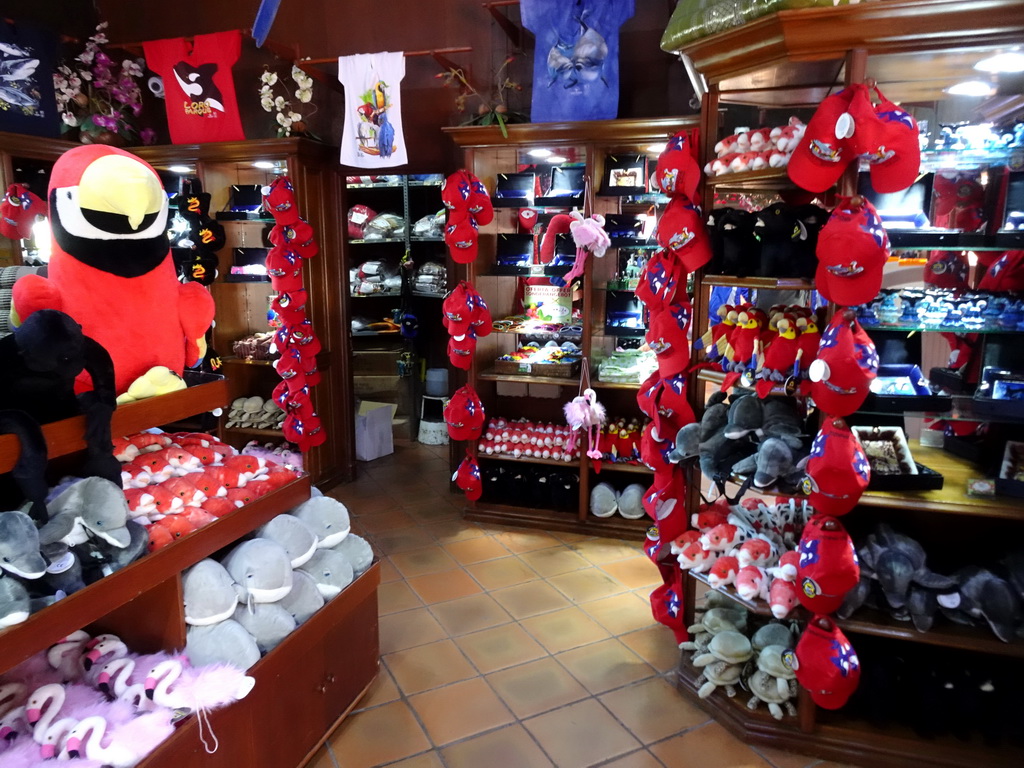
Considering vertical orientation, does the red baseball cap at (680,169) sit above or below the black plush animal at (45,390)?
above

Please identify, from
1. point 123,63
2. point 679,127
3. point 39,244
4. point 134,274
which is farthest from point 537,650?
point 123,63

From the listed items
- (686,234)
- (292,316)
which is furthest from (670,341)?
(292,316)

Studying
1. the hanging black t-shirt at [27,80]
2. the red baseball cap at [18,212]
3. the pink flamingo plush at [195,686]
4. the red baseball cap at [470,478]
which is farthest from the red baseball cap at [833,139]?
the hanging black t-shirt at [27,80]

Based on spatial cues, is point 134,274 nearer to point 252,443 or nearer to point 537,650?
point 537,650

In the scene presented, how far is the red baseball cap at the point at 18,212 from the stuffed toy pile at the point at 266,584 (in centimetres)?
293

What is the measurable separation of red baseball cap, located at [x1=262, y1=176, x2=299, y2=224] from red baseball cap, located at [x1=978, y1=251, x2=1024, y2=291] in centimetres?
349

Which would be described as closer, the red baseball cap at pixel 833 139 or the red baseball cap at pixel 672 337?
the red baseball cap at pixel 833 139

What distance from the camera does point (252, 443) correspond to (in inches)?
187

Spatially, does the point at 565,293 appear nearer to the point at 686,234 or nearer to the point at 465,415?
the point at 465,415

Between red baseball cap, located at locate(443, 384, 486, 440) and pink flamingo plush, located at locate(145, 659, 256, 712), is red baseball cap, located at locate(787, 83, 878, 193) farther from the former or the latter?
red baseball cap, located at locate(443, 384, 486, 440)

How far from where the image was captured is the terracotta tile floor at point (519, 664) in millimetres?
2385

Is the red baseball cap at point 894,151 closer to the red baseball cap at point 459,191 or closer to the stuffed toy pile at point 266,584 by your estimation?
the stuffed toy pile at point 266,584

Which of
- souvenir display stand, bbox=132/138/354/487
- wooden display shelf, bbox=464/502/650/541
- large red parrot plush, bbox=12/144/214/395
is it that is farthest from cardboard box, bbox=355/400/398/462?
large red parrot plush, bbox=12/144/214/395

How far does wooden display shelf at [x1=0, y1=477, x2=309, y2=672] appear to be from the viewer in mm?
1472
